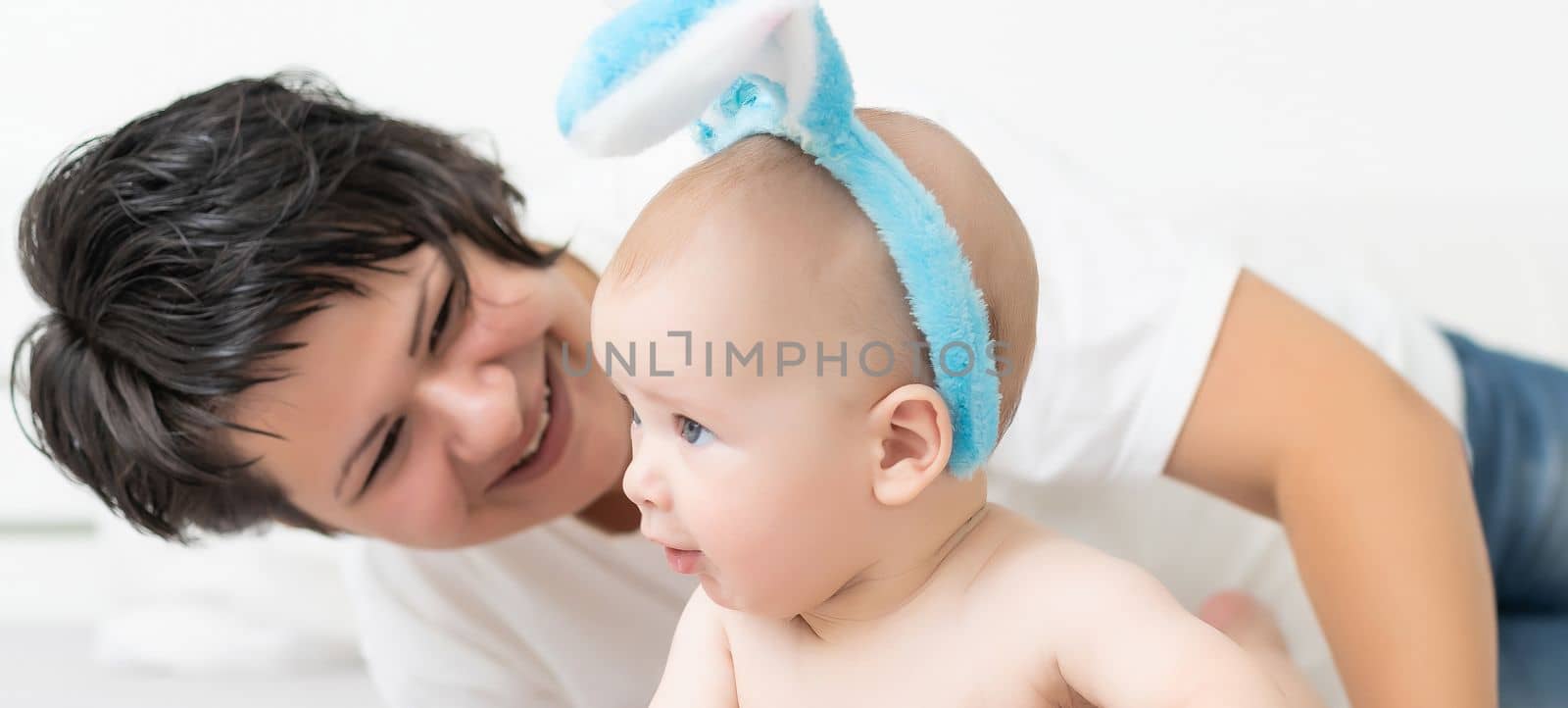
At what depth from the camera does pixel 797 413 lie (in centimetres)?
66

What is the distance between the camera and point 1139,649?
67 centimetres

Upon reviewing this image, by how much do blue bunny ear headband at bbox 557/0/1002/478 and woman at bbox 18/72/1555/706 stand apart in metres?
0.37

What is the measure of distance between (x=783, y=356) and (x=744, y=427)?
4 centimetres

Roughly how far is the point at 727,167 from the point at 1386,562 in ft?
1.87

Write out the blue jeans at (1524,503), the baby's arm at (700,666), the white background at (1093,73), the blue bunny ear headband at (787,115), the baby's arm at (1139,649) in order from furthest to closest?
1. the white background at (1093,73)
2. the blue jeans at (1524,503)
3. the baby's arm at (700,666)
4. the baby's arm at (1139,649)
5. the blue bunny ear headband at (787,115)

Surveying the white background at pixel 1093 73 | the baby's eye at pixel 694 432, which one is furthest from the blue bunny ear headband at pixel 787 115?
the white background at pixel 1093 73

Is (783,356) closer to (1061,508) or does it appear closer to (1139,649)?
(1139,649)

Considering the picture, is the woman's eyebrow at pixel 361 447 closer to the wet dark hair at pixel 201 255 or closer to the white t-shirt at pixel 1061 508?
the wet dark hair at pixel 201 255

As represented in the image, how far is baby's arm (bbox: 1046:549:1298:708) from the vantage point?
2.15ft

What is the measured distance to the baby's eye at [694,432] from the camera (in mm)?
678

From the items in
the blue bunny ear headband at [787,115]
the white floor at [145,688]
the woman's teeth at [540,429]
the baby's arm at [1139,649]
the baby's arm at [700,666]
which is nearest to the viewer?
→ the blue bunny ear headband at [787,115]

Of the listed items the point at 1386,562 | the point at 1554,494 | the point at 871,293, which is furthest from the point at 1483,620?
the point at 871,293

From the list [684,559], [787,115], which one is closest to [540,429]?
[684,559]

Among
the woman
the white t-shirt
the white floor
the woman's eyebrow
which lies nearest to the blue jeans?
the white t-shirt
